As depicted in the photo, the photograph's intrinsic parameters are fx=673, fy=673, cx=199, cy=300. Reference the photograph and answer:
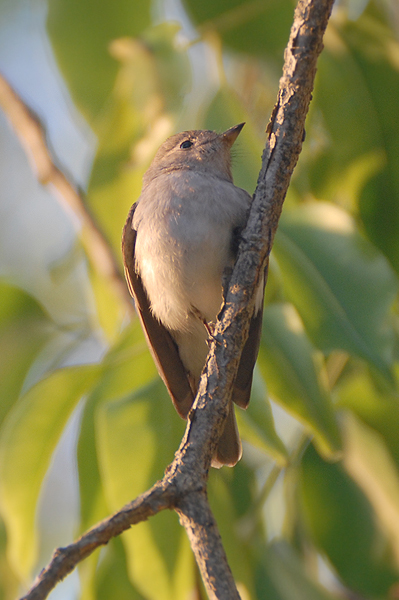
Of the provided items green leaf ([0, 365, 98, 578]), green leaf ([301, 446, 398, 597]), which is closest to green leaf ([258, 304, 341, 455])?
green leaf ([301, 446, 398, 597])

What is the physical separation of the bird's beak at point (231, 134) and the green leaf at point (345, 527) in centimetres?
150

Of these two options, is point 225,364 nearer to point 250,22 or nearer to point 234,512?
point 234,512

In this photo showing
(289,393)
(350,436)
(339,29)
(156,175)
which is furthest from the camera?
(156,175)

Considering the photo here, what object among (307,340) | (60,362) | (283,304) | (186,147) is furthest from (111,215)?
(307,340)

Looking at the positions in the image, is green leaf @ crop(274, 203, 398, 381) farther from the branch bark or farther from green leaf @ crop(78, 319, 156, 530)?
green leaf @ crop(78, 319, 156, 530)

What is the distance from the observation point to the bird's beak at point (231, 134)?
297 centimetres

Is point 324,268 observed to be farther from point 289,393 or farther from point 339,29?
point 339,29

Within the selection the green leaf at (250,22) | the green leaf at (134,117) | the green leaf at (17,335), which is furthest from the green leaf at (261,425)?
the green leaf at (250,22)

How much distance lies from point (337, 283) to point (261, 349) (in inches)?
15.2

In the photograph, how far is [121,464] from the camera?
2.54 meters

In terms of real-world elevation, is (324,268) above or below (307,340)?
above

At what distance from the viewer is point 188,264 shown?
9.61 feet

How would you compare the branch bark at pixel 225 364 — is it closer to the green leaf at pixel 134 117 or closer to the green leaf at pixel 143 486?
the green leaf at pixel 143 486

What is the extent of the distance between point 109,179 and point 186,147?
526mm
